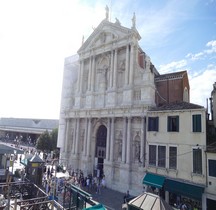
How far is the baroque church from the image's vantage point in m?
22.8

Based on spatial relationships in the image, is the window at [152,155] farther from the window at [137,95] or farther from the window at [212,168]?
the window at [137,95]

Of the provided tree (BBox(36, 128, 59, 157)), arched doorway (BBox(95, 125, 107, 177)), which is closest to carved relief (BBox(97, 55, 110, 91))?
arched doorway (BBox(95, 125, 107, 177))

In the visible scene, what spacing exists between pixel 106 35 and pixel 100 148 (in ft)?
52.7

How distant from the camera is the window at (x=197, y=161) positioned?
17106 millimetres

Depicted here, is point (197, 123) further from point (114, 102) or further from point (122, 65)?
point (122, 65)

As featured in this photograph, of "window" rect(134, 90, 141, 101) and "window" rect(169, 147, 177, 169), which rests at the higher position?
"window" rect(134, 90, 141, 101)

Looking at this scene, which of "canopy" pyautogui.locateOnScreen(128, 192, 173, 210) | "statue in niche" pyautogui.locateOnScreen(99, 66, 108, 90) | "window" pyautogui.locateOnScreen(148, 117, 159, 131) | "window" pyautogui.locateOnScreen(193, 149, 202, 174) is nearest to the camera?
"canopy" pyautogui.locateOnScreen(128, 192, 173, 210)

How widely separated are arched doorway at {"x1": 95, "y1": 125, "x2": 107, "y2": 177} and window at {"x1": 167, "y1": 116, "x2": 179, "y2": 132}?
10046 mm

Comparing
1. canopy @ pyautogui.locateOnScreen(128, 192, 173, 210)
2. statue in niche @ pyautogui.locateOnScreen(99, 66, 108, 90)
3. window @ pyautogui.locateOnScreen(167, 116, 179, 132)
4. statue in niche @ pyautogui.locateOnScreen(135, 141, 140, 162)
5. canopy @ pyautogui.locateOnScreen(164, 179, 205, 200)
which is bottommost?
canopy @ pyautogui.locateOnScreen(164, 179, 205, 200)

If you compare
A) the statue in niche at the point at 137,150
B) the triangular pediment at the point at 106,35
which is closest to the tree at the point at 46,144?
the triangular pediment at the point at 106,35

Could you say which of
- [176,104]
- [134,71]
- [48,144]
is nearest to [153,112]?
[176,104]

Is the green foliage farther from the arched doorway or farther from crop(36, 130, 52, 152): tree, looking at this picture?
the arched doorway

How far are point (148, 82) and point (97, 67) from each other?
32.0 feet

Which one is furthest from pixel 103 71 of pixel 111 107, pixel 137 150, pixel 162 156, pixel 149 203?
pixel 149 203
